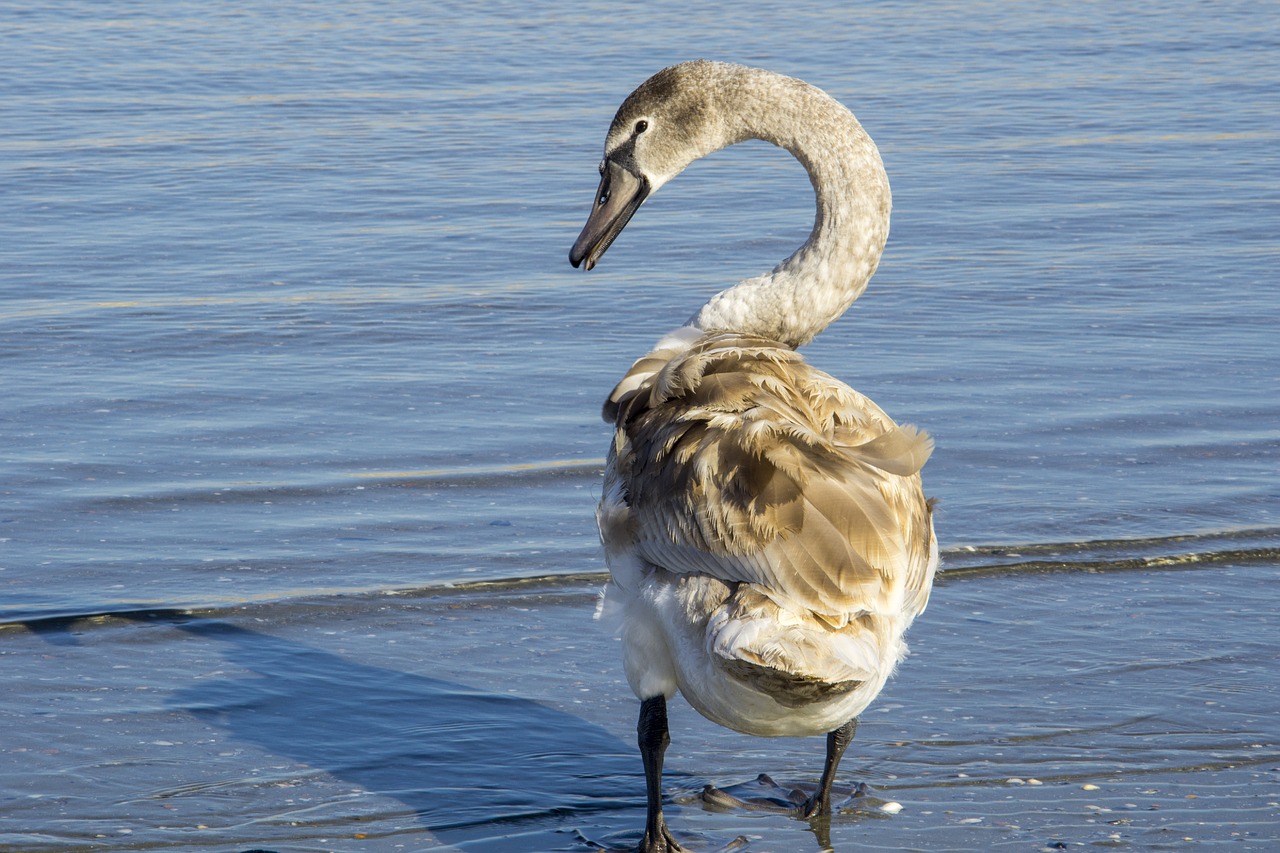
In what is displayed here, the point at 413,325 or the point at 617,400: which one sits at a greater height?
the point at 617,400

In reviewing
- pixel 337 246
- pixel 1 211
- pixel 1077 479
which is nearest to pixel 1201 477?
pixel 1077 479

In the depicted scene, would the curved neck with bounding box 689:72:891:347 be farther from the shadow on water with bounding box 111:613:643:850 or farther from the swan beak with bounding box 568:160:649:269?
the shadow on water with bounding box 111:613:643:850

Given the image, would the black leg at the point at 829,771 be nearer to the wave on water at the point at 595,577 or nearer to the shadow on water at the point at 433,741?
the shadow on water at the point at 433,741

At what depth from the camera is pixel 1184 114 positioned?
13.7 m

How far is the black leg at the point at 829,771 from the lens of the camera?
4.21 metres

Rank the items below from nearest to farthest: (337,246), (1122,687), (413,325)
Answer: (1122,687) → (413,325) → (337,246)

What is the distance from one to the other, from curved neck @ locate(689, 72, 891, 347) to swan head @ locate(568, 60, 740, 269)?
0.25 m

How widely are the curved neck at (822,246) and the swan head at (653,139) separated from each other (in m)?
0.25

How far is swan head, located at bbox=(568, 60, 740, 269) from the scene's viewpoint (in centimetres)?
492

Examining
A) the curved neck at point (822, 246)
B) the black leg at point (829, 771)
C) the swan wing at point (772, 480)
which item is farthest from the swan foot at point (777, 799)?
the curved neck at point (822, 246)

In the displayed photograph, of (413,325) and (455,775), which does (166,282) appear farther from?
(455,775)

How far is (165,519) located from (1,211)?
5.05 meters

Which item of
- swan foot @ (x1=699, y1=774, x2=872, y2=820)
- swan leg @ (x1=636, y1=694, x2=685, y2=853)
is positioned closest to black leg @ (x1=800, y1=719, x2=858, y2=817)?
swan foot @ (x1=699, y1=774, x2=872, y2=820)

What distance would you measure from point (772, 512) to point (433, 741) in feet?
4.84
